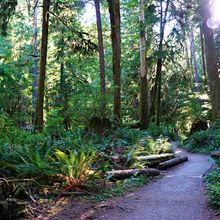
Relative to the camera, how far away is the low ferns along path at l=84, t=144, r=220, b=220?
4.98 m

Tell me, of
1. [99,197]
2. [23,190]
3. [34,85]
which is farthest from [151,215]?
[34,85]

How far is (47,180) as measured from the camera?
20.4 ft

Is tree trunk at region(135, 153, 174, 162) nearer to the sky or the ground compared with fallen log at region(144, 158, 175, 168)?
nearer to the sky

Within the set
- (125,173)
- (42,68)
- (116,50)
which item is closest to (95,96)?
(42,68)

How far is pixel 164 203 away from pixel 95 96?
402 inches

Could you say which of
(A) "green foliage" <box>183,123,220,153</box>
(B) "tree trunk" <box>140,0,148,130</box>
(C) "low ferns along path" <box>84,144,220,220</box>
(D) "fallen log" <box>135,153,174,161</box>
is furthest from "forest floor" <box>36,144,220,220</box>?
(B) "tree trunk" <box>140,0,148,130</box>

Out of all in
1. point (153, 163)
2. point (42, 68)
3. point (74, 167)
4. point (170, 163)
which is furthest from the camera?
point (42, 68)

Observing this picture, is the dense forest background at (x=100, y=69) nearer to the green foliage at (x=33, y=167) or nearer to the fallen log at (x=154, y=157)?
the fallen log at (x=154, y=157)

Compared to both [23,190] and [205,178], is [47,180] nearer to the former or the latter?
[23,190]

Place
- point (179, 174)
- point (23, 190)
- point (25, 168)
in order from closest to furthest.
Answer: point (23, 190)
point (25, 168)
point (179, 174)

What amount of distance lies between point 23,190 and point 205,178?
412cm

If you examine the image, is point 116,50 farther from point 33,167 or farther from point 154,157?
point 33,167

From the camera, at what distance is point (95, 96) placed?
15.4 metres

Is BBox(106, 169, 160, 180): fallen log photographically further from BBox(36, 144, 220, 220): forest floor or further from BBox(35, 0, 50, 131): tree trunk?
BBox(35, 0, 50, 131): tree trunk
